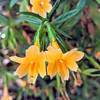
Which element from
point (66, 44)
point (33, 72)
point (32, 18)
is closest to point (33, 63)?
point (33, 72)

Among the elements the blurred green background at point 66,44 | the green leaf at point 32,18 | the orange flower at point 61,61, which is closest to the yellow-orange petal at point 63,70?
the orange flower at point 61,61

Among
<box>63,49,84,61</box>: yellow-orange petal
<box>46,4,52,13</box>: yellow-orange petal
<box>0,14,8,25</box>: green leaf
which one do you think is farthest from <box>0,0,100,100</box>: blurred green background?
<box>63,49,84,61</box>: yellow-orange petal

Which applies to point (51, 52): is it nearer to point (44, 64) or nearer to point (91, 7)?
point (44, 64)

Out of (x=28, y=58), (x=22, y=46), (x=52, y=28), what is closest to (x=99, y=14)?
(x=22, y=46)

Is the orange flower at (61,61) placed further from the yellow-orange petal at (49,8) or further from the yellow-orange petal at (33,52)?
the yellow-orange petal at (49,8)

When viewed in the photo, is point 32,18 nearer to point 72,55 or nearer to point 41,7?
point 41,7

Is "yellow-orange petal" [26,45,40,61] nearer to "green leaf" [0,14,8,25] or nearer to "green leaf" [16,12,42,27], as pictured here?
"green leaf" [16,12,42,27]
